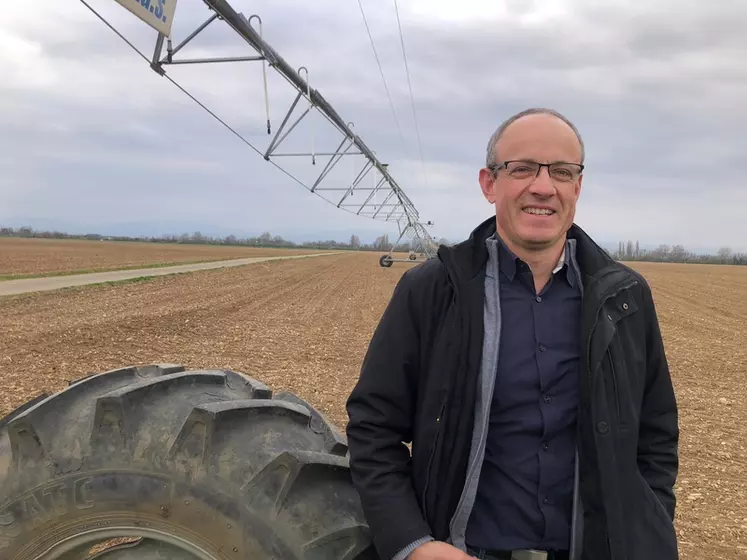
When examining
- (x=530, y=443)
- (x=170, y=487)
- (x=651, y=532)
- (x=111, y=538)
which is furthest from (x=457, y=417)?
(x=111, y=538)

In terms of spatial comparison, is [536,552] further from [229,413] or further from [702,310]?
[702,310]

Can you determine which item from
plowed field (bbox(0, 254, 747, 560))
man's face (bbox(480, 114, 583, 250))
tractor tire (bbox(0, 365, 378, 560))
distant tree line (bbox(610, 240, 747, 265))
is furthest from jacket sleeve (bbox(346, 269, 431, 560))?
distant tree line (bbox(610, 240, 747, 265))

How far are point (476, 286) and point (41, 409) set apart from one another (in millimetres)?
1301

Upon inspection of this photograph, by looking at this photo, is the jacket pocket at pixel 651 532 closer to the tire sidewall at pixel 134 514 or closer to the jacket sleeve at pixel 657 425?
the jacket sleeve at pixel 657 425

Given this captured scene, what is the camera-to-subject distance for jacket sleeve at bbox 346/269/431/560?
156cm

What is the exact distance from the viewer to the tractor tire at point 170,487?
62.2 inches

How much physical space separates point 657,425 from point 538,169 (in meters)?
0.86

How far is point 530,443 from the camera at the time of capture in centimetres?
165

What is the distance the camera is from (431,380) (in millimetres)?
1611

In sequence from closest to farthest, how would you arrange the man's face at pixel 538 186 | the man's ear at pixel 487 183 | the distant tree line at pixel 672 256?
the man's face at pixel 538 186 < the man's ear at pixel 487 183 < the distant tree line at pixel 672 256

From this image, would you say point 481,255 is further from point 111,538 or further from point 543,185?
point 111,538

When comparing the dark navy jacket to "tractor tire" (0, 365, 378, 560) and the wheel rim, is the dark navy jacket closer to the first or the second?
"tractor tire" (0, 365, 378, 560)

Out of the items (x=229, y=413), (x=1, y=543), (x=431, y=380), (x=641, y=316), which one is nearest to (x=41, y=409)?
(x=1, y=543)

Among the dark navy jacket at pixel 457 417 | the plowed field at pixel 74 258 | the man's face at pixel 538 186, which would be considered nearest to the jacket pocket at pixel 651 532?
the dark navy jacket at pixel 457 417
